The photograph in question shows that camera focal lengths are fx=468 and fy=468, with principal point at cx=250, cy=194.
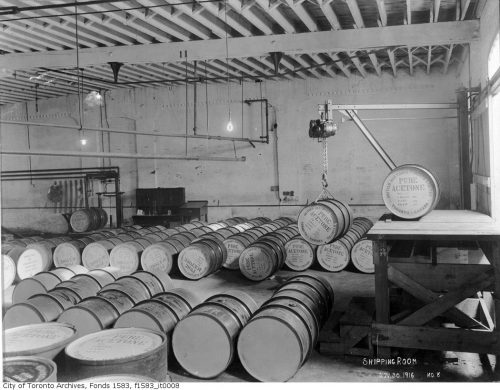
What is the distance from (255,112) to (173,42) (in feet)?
17.4

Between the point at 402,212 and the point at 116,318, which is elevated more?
the point at 402,212

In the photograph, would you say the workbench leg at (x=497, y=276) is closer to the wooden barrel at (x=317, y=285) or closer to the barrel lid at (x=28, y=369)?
the wooden barrel at (x=317, y=285)

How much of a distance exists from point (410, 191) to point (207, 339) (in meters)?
2.91

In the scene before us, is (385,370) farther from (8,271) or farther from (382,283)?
(8,271)

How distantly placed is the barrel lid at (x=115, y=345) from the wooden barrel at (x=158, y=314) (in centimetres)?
53

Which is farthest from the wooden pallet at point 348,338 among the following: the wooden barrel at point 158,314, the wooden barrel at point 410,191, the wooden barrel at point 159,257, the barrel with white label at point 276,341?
the wooden barrel at point 159,257

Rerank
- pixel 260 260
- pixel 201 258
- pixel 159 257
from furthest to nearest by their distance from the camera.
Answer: pixel 159 257, pixel 201 258, pixel 260 260

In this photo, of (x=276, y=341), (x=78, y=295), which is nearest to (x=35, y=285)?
(x=78, y=295)

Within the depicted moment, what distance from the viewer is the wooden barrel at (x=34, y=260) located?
30.5 feet

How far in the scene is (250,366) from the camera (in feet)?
14.8

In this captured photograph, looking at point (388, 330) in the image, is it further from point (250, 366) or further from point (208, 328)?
point (208, 328)

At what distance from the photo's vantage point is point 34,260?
30.9ft

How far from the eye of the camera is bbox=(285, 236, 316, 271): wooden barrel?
9414mm

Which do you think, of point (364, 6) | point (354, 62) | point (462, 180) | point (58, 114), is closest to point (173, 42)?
point (364, 6)
